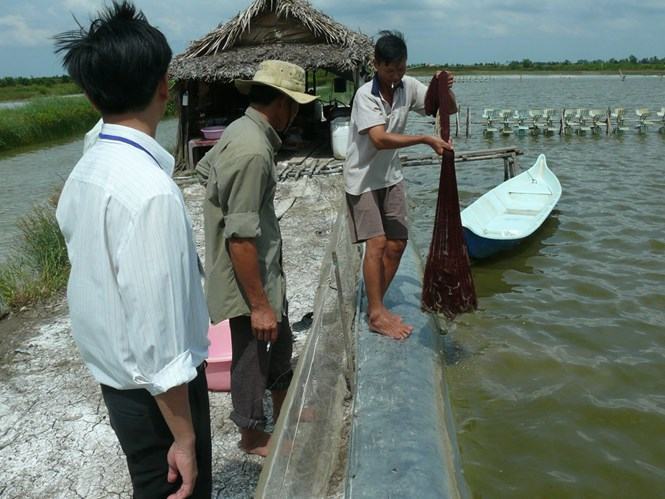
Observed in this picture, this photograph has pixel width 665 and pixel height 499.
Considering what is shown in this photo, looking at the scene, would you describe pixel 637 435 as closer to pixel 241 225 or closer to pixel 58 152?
pixel 241 225

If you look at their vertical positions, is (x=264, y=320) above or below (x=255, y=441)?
above

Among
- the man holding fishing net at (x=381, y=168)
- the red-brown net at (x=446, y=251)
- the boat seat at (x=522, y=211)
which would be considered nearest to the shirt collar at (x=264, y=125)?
the man holding fishing net at (x=381, y=168)

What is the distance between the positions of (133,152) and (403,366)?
7.98ft

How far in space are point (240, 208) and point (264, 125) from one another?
399 mm

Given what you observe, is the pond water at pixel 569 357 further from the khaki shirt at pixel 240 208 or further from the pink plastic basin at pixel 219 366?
the khaki shirt at pixel 240 208

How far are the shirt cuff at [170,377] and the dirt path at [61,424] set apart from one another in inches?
62.7

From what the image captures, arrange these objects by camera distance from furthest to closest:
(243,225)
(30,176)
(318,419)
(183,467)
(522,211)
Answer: (30,176) → (522,211) → (318,419) → (243,225) → (183,467)

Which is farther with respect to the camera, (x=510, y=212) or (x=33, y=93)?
(x=33, y=93)

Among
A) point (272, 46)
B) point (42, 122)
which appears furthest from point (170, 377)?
point (42, 122)

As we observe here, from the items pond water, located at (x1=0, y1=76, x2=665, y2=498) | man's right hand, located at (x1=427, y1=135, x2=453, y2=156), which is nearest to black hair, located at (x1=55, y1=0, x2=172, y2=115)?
man's right hand, located at (x1=427, y1=135, x2=453, y2=156)

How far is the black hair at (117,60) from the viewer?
1.29 metres

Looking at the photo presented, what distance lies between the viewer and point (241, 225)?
7.32ft

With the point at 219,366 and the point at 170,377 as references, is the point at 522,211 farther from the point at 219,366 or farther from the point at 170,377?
the point at 170,377

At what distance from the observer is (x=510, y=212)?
859 cm
